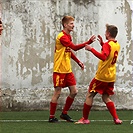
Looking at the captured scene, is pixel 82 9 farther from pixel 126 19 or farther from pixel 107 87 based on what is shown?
pixel 107 87

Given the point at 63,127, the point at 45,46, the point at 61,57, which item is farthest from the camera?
the point at 45,46

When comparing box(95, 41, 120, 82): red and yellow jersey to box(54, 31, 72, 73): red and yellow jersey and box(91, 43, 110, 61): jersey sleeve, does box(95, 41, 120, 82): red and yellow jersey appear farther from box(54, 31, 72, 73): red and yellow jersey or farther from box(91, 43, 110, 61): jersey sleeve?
box(54, 31, 72, 73): red and yellow jersey

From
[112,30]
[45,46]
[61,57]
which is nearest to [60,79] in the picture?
[61,57]

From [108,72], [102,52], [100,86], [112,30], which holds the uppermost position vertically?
[112,30]

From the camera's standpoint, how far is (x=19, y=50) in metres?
12.4

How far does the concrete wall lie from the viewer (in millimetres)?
12430

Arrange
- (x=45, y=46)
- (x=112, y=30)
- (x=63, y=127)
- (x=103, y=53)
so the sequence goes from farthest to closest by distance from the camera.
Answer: (x=45, y=46), (x=112, y=30), (x=103, y=53), (x=63, y=127)

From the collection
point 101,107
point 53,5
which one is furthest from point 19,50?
point 101,107

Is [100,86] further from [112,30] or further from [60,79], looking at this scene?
[112,30]

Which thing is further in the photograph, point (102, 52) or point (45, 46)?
point (45, 46)

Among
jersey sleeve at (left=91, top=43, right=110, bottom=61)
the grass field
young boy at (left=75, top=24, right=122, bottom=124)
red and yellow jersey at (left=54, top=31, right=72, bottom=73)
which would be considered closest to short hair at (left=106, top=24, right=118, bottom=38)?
young boy at (left=75, top=24, right=122, bottom=124)

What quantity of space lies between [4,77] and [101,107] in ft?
6.60

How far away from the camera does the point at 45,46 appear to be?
12.6m

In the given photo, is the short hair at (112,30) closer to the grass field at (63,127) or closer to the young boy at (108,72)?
the young boy at (108,72)
